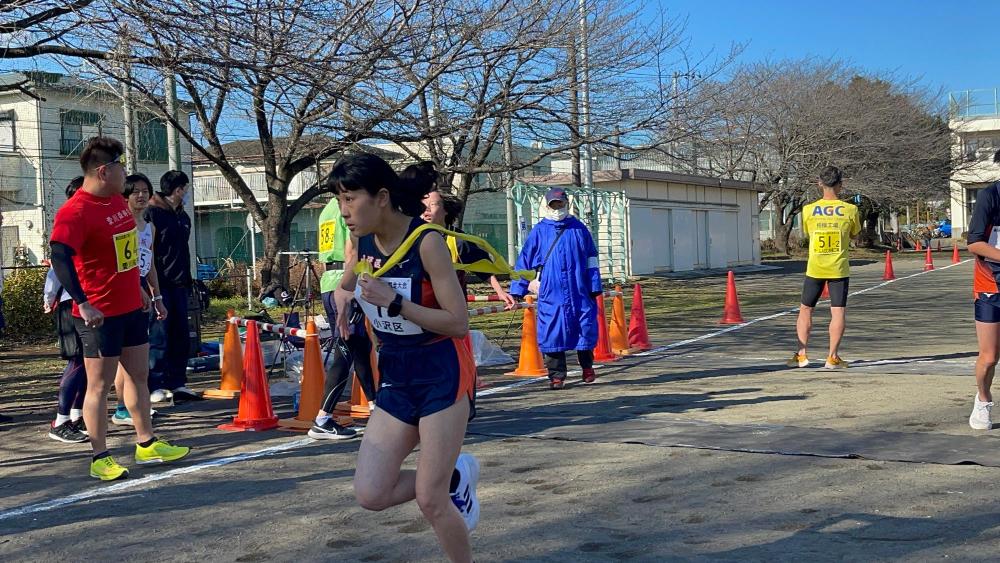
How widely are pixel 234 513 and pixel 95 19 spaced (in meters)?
5.46

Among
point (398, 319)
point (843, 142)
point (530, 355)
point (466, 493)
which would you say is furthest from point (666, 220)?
point (398, 319)

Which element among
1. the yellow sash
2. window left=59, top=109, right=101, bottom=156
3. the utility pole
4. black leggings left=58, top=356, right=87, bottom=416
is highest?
window left=59, top=109, right=101, bottom=156

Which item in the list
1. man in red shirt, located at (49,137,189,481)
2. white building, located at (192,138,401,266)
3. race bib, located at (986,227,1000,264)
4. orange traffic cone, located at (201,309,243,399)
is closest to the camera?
man in red shirt, located at (49,137,189,481)

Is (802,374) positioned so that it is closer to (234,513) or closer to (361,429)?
(361,429)

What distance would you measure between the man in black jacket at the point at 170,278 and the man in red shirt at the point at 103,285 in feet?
8.34

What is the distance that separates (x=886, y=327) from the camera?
48.6 feet

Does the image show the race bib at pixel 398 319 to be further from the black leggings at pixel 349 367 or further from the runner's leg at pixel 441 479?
the black leggings at pixel 349 367

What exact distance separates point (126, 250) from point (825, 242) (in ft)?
22.5

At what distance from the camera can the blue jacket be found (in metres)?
9.37

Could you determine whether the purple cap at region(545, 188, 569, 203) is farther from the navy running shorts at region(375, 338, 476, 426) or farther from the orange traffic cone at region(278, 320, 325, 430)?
the navy running shorts at region(375, 338, 476, 426)

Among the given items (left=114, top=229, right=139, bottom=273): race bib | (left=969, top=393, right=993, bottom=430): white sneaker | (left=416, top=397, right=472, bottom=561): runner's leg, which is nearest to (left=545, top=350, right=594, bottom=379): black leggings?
(left=969, top=393, right=993, bottom=430): white sneaker

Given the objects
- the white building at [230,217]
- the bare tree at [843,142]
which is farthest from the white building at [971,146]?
the white building at [230,217]

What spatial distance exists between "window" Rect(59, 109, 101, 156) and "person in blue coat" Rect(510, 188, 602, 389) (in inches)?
393

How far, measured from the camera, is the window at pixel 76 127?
64.3 feet
